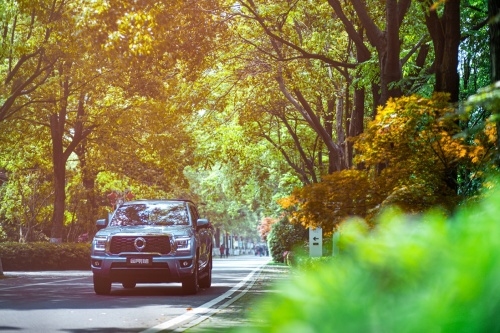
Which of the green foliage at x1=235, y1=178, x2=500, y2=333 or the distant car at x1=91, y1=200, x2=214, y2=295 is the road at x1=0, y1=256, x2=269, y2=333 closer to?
the distant car at x1=91, y1=200, x2=214, y2=295

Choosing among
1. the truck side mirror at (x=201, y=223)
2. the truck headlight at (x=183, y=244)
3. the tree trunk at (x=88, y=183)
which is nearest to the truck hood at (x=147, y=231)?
the truck headlight at (x=183, y=244)

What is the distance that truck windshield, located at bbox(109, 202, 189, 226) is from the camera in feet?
56.9

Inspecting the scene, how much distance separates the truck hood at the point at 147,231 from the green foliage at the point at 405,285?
15032 mm

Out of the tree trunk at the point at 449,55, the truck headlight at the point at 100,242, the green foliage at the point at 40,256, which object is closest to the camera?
the tree trunk at the point at 449,55

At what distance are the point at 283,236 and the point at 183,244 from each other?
1323 inches

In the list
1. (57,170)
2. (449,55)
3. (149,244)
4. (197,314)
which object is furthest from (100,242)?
(57,170)

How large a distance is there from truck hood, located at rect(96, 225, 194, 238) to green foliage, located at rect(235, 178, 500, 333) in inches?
592

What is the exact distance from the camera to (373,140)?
1208 centimetres

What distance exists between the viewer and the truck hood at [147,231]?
16406 mm

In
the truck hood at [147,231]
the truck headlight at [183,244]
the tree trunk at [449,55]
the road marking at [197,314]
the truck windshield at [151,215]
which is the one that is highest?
the tree trunk at [449,55]

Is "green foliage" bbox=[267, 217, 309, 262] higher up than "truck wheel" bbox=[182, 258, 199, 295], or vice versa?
"green foliage" bbox=[267, 217, 309, 262]


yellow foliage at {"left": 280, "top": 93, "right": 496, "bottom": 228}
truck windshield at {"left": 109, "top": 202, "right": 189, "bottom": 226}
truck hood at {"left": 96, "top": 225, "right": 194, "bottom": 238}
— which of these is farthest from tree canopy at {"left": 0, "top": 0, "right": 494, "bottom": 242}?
truck hood at {"left": 96, "top": 225, "right": 194, "bottom": 238}

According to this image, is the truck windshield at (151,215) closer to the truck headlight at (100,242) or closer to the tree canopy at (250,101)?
the truck headlight at (100,242)

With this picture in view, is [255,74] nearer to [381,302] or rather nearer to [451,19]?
[451,19]
